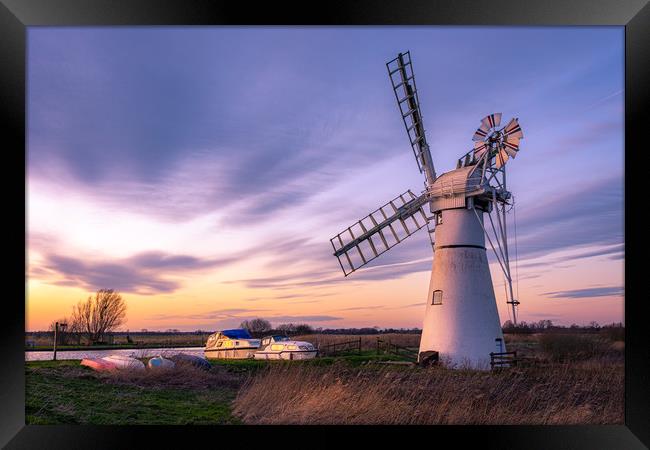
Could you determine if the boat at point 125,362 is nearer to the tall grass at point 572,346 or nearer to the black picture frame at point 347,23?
the black picture frame at point 347,23

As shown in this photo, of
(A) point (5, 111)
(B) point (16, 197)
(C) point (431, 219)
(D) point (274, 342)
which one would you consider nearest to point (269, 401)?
(B) point (16, 197)

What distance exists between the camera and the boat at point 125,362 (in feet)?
37.1

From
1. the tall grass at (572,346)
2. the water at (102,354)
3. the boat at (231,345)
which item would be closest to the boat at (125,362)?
the water at (102,354)

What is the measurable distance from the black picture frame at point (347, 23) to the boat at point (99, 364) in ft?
18.0

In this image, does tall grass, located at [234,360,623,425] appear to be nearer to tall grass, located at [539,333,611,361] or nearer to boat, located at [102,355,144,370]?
tall grass, located at [539,333,611,361]

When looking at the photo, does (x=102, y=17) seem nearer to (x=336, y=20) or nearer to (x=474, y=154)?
(x=336, y=20)

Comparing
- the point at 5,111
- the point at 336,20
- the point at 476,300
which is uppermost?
the point at 336,20

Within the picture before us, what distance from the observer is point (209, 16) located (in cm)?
576

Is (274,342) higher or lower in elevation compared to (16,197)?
lower

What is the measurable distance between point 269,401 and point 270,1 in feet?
18.5

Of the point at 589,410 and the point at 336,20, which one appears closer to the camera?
the point at 336,20

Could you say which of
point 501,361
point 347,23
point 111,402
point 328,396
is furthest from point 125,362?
point 347,23

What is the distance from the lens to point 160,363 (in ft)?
38.6

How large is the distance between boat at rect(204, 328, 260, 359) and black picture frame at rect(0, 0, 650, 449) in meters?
14.6
